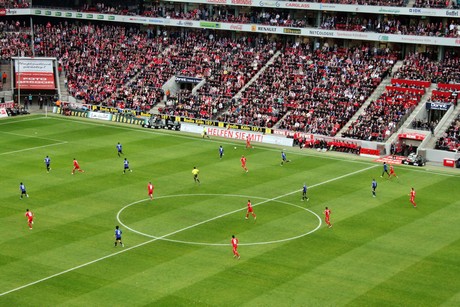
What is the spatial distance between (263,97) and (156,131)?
12941 mm

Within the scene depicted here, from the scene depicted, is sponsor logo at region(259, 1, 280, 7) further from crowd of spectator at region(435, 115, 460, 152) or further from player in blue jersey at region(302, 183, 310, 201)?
player in blue jersey at region(302, 183, 310, 201)

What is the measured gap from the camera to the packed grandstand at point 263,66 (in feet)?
292

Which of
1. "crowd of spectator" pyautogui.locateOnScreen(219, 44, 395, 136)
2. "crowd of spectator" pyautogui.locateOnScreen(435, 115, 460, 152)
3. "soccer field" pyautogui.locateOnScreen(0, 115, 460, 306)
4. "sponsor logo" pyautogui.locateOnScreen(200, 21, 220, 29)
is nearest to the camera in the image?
"soccer field" pyautogui.locateOnScreen(0, 115, 460, 306)

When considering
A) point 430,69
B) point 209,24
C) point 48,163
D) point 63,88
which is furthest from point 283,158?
point 63,88

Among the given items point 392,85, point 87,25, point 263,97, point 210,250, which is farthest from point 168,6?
point 210,250

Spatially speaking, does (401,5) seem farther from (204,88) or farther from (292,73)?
(204,88)

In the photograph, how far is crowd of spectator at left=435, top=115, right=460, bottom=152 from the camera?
79.8 meters

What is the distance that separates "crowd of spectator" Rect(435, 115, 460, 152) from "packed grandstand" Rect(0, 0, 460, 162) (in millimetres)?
137

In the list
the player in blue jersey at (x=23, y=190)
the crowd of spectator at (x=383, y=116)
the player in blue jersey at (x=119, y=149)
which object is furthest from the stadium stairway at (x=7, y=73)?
the player in blue jersey at (x=23, y=190)

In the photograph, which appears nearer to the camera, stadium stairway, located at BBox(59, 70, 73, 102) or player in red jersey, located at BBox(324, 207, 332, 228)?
player in red jersey, located at BBox(324, 207, 332, 228)

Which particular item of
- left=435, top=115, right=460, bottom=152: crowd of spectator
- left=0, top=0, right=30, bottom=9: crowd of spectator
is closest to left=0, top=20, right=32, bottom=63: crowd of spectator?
left=0, top=0, right=30, bottom=9: crowd of spectator

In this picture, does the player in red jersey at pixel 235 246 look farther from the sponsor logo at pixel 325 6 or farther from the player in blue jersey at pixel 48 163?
the sponsor logo at pixel 325 6

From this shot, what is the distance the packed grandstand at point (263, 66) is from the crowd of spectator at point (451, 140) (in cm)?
14

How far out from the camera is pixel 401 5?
97.8m
